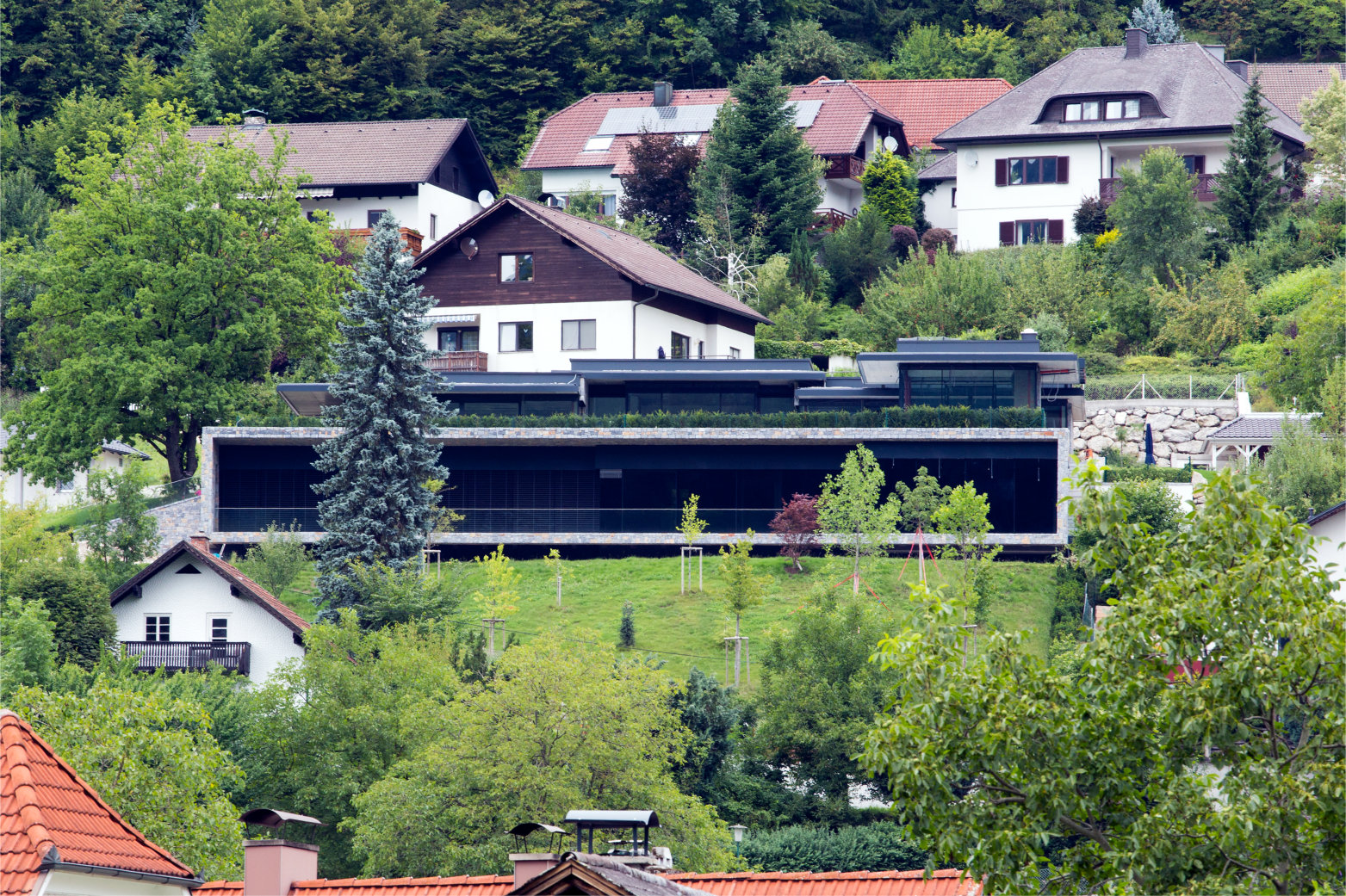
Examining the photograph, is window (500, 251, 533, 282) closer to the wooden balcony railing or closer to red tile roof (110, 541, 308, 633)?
the wooden balcony railing

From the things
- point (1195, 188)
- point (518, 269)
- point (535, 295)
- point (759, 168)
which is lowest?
point (535, 295)

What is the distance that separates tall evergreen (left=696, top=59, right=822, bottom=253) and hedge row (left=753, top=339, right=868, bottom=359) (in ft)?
30.1

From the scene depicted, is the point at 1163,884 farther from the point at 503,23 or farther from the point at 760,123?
the point at 503,23

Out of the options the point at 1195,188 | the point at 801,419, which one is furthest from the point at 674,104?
the point at 801,419

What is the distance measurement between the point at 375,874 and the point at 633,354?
1372 inches

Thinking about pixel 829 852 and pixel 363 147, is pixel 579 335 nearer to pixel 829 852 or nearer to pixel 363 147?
pixel 363 147

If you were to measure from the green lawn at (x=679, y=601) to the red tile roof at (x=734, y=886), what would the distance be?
73.9 ft

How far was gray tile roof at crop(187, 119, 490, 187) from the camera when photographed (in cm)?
8012

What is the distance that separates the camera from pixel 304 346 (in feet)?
204

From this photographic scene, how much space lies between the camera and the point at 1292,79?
291ft

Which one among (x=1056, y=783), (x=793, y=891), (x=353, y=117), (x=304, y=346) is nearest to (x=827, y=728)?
(x=793, y=891)

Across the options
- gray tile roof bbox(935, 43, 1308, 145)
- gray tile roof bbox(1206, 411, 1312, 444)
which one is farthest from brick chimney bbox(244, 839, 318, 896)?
gray tile roof bbox(935, 43, 1308, 145)

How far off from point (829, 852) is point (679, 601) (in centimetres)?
1524

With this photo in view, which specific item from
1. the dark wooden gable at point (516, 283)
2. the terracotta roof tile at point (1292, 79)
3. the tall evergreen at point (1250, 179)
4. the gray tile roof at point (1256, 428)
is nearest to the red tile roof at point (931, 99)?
the terracotta roof tile at point (1292, 79)
